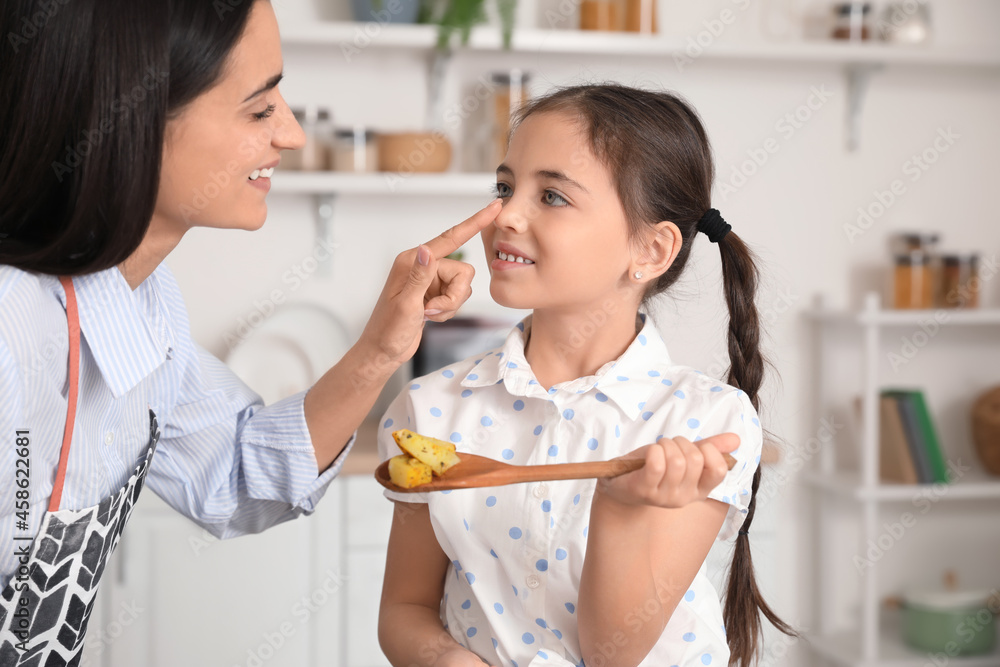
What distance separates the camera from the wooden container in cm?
229

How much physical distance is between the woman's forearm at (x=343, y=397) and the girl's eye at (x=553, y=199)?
0.24 m

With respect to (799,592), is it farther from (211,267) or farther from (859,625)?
(211,267)

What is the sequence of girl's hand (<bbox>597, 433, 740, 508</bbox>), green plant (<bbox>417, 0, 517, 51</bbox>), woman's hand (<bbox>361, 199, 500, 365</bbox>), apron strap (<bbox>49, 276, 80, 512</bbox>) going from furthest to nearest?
green plant (<bbox>417, 0, 517, 51</bbox>)
woman's hand (<bbox>361, 199, 500, 365</bbox>)
apron strap (<bbox>49, 276, 80, 512</bbox>)
girl's hand (<bbox>597, 433, 740, 508</bbox>)

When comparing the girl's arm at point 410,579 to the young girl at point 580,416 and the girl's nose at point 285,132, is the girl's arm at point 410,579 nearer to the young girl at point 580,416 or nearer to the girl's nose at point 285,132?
the young girl at point 580,416

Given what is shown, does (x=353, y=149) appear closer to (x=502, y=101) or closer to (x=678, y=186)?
(x=502, y=101)

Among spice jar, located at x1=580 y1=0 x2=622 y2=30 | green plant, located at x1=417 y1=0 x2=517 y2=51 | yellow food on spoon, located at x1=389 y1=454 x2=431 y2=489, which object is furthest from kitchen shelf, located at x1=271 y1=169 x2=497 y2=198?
yellow food on spoon, located at x1=389 y1=454 x2=431 y2=489

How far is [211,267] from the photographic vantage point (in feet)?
7.52

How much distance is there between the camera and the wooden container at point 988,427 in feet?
7.53

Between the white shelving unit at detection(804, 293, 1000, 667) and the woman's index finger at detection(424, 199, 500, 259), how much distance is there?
4.93 feet

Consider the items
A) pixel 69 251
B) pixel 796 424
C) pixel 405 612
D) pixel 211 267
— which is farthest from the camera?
pixel 796 424

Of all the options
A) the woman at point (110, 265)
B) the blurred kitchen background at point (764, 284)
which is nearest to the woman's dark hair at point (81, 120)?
the woman at point (110, 265)

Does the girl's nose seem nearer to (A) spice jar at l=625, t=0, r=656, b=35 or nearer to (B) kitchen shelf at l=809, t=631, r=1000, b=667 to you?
(A) spice jar at l=625, t=0, r=656, b=35

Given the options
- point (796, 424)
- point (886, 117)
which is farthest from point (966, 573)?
point (886, 117)

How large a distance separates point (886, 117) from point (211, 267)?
6.00 feet
